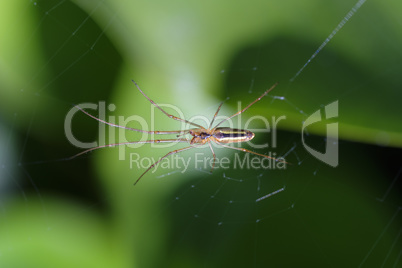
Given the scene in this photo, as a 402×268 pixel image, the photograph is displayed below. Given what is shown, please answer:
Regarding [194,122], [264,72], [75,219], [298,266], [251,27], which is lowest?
[298,266]

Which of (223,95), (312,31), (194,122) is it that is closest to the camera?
(312,31)

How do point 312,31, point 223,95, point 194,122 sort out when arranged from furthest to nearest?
point 194,122 < point 223,95 < point 312,31

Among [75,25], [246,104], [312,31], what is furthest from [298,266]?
[75,25]

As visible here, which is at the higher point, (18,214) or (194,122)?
(194,122)

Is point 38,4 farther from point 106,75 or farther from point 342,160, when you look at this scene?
point 342,160

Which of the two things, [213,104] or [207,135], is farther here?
[207,135]

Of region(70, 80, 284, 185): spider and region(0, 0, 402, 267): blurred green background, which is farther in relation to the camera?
region(70, 80, 284, 185): spider

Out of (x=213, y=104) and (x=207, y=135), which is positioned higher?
(x=213, y=104)

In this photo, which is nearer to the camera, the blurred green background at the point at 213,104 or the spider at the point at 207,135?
the blurred green background at the point at 213,104
